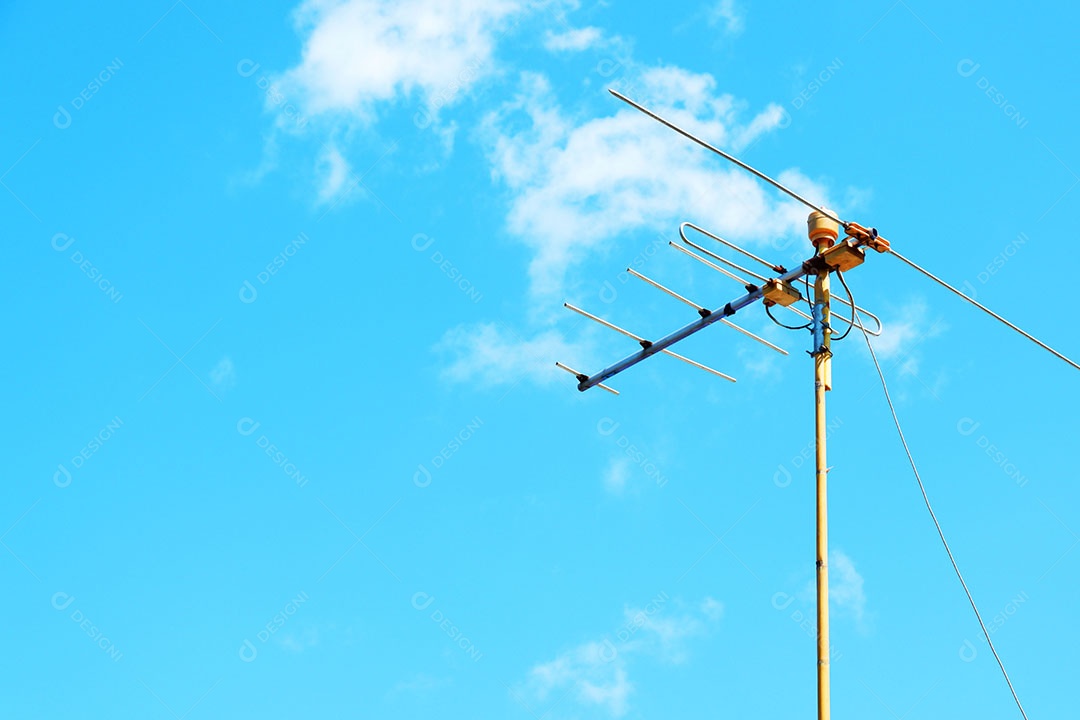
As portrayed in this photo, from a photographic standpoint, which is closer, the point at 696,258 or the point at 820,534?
the point at 820,534

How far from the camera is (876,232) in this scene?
11055 mm

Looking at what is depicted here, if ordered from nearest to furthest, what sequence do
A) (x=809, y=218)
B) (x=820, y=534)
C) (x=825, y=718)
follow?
(x=825, y=718), (x=820, y=534), (x=809, y=218)

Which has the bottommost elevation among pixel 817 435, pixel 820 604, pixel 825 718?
pixel 825 718

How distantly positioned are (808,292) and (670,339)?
5.17 feet

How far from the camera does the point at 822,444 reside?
10.2 m

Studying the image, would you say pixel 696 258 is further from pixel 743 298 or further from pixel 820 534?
pixel 820 534

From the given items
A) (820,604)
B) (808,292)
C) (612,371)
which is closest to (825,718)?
(820,604)

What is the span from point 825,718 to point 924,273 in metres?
4.88

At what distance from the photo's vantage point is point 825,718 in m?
9.06

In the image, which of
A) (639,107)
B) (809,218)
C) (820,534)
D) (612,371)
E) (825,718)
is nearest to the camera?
(825,718)

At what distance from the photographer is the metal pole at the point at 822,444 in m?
9.26

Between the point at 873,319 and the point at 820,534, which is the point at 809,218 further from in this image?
the point at 820,534

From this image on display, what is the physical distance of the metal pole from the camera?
30.4ft

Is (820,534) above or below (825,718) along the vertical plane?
above
